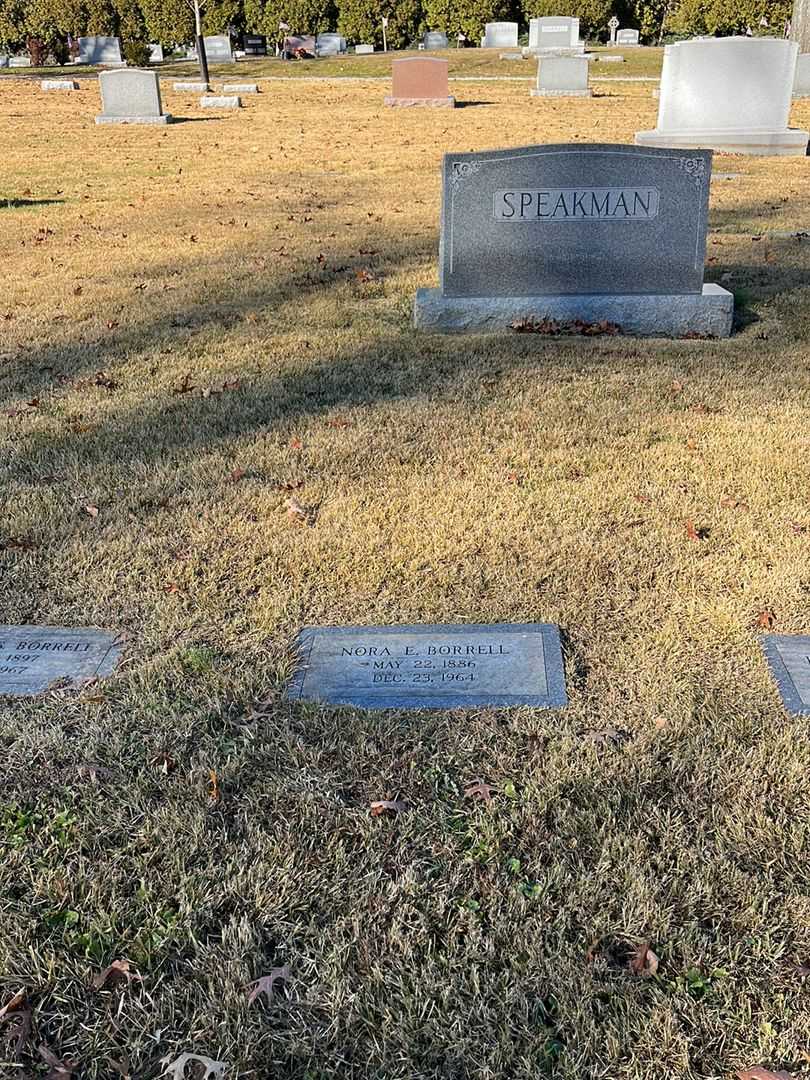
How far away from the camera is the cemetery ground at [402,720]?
1.92 metres

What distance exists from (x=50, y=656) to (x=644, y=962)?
210 centimetres

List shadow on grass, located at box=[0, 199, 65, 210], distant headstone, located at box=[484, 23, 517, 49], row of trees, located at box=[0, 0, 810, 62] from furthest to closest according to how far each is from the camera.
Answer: row of trees, located at box=[0, 0, 810, 62] < distant headstone, located at box=[484, 23, 517, 49] < shadow on grass, located at box=[0, 199, 65, 210]

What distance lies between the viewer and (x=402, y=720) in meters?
2.71

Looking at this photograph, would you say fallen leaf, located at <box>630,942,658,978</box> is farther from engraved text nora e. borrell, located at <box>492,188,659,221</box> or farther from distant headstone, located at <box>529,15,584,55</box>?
distant headstone, located at <box>529,15,584,55</box>

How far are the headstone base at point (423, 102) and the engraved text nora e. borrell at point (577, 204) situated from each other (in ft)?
59.1

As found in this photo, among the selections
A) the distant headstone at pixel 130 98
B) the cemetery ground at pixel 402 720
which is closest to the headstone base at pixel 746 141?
the cemetery ground at pixel 402 720

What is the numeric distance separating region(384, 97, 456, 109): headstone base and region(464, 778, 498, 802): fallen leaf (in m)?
22.9

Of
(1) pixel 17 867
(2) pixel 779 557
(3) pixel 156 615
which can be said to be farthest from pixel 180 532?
(2) pixel 779 557

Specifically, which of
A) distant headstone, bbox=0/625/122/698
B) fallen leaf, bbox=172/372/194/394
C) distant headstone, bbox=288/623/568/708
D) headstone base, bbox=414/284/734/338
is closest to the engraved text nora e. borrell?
headstone base, bbox=414/284/734/338

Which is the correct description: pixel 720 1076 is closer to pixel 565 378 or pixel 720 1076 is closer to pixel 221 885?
pixel 221 885

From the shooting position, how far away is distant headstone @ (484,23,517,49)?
4175 centimetres

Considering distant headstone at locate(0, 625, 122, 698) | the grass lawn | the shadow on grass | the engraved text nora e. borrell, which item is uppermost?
the grass lawn

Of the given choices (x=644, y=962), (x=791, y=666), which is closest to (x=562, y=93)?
Result: (x=791, y=666)

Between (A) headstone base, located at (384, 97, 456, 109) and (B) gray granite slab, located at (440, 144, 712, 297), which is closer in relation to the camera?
(B) gray granite slab, located at (440, 144, 712, 297)
